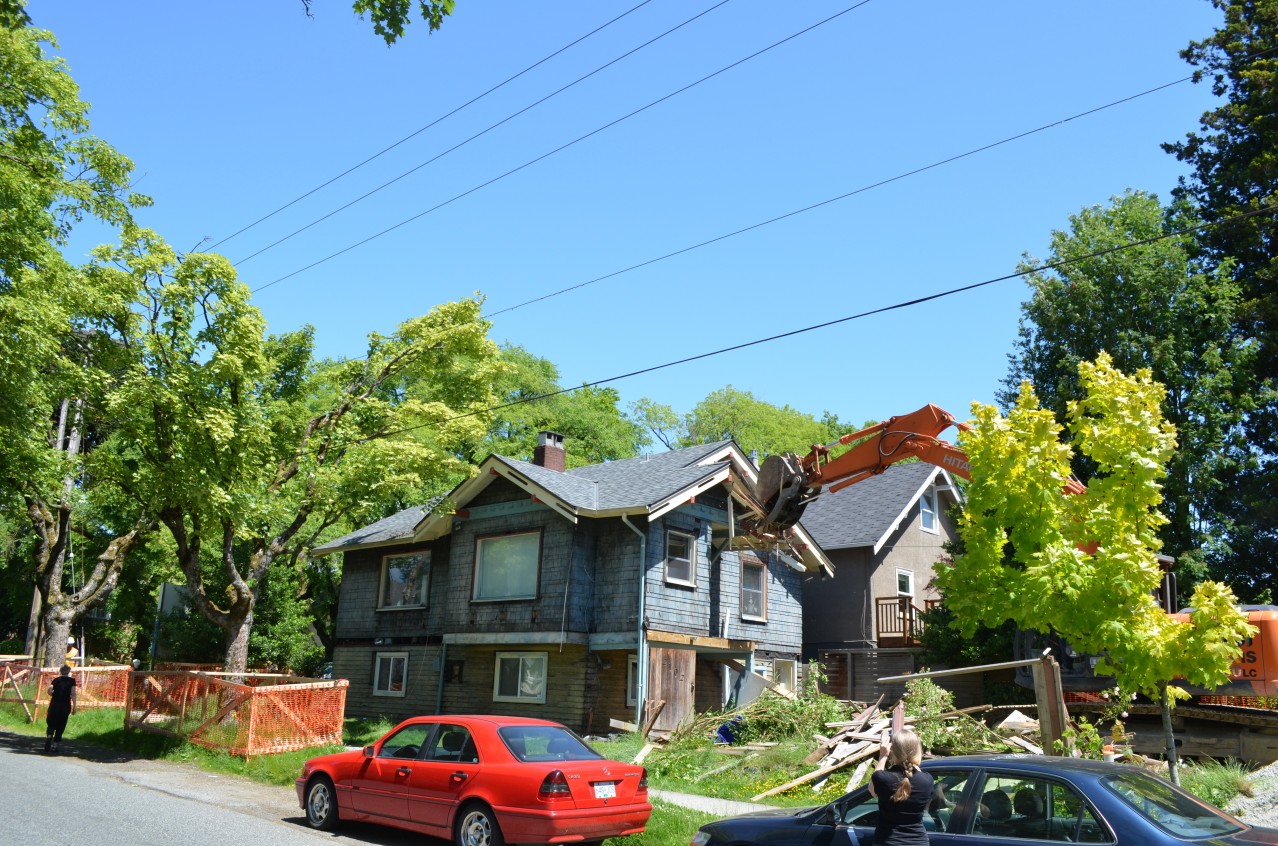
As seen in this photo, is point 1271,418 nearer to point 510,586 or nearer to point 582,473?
point 582,473

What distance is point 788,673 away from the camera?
26812mm

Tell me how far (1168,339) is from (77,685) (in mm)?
32000

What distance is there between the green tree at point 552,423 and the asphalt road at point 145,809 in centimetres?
3029

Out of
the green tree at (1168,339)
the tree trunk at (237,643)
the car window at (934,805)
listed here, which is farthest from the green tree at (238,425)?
the green tree at (1168,339)

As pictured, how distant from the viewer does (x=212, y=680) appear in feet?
59.8

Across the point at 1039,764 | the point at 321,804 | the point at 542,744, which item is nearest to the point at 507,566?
the point at 321,804

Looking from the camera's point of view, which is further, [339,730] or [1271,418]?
[1271,418]

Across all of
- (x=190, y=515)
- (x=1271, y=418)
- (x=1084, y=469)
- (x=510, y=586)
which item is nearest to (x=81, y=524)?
(x=190, y=515)

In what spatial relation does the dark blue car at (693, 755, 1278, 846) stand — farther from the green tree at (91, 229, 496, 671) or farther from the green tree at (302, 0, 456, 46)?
the green tree at (91, 229, 496, 671)

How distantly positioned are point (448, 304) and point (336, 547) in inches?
320

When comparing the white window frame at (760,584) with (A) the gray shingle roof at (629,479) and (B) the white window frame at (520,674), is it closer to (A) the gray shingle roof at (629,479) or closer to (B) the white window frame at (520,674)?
(A) the gray shingle roof at (629,479)

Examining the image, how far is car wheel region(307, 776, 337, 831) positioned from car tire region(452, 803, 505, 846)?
218 centimetres

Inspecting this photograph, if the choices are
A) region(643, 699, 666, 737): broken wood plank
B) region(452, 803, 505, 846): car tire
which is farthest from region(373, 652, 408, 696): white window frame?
region(452, 803, 505, 846): car tire

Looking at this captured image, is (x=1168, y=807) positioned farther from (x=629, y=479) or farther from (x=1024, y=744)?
(x=629, y=479)
